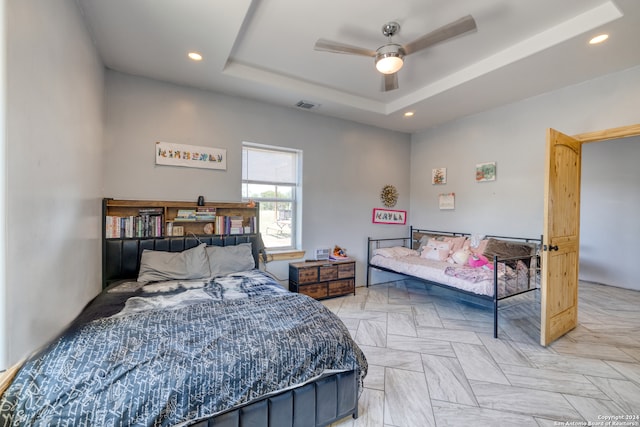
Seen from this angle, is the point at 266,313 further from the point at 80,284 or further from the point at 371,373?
the point at 80,284

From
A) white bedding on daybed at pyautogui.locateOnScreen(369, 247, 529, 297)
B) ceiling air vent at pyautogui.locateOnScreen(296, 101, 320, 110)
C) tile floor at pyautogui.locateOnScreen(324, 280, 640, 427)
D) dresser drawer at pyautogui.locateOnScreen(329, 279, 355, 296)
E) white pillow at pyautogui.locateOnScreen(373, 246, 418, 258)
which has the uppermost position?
ceiling air vent at pyautogui.locateOnScreen(296, 101, 320, 110)

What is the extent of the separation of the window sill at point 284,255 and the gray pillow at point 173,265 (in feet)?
3.35

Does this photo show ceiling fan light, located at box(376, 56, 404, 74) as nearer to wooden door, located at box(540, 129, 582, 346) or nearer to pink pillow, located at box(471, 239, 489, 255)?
wooden door, located at box(540, 129, 582, 346)

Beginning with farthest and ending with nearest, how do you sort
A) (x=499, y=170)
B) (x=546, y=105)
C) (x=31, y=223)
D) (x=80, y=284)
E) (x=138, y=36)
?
(x=499, y=170)
(x=546, y=105)
(x=138, y=36)
(x=80, y=284)
(x=31, y=223)

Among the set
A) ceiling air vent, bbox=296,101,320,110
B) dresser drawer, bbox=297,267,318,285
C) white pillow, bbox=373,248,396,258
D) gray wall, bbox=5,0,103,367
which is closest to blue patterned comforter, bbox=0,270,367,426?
gray wall, bbox=5,0,103,367

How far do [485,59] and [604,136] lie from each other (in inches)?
56.5

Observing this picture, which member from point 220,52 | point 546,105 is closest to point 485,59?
point 546,105

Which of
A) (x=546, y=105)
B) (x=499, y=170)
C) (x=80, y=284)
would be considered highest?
(x=546, y=105)

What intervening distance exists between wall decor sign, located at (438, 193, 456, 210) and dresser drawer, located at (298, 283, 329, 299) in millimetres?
2487

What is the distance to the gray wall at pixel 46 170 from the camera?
3.82ft

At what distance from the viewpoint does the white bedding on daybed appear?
2975 mm

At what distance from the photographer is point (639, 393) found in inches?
75.4

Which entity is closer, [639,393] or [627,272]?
[639,393]

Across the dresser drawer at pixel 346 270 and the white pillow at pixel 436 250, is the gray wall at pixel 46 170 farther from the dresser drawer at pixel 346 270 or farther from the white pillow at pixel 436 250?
the white pillow at pixel 436 250
